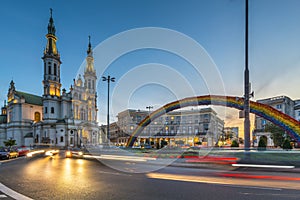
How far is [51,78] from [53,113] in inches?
601

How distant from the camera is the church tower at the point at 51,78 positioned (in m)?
77.2

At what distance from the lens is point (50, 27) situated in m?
87.0

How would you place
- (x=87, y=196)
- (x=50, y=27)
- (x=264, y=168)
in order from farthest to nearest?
1. (x=50, y=27)
2. (x=264, y=168)
3. (x=87, y=196)

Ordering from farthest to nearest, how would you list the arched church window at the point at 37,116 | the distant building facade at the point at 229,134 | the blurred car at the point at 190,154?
1. the distant building facade at the point at 229,134
2. the arched church window at the point at 37,116
3. the blurred car at the point at 190,154

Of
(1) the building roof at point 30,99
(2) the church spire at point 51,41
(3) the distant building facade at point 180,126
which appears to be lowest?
(3) the distant building facade at point 180,126

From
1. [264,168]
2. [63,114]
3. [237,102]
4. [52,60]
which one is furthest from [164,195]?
[52,60]

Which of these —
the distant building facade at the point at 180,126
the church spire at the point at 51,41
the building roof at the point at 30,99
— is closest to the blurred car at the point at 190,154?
the distant building facade at the point at 180,126

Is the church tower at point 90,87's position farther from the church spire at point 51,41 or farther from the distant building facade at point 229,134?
the distant building facade at point 229,134

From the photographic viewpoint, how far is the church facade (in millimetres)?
73375

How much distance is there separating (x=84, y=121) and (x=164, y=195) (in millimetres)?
78497

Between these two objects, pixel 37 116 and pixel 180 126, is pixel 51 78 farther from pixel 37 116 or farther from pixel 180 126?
pixel 180 126

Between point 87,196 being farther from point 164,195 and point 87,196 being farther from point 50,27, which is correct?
point 50,27

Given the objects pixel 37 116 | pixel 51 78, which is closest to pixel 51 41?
pixel 51 78

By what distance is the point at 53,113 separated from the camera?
255ft
